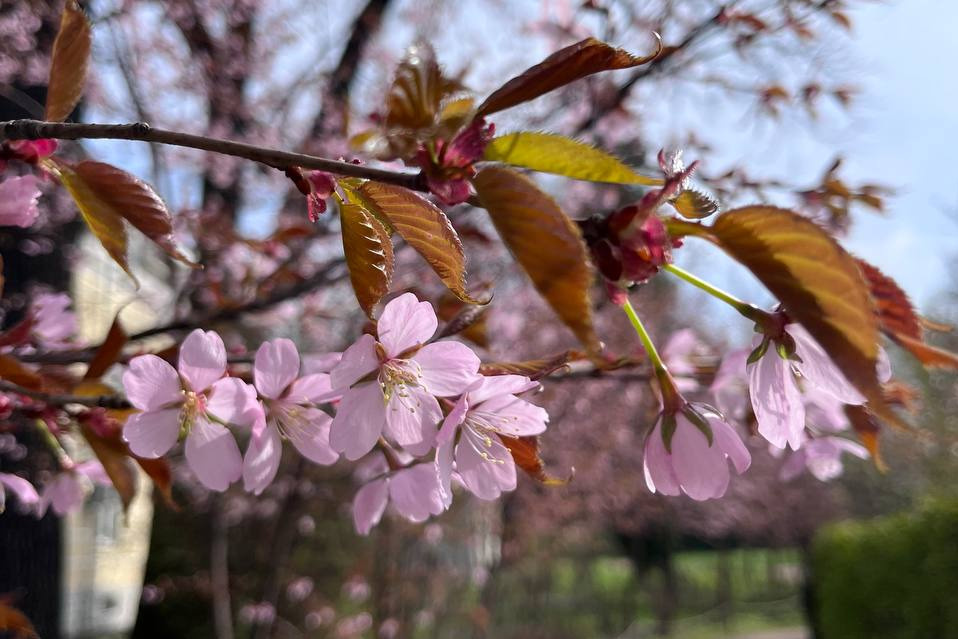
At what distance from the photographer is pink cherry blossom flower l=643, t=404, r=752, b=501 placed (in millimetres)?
576

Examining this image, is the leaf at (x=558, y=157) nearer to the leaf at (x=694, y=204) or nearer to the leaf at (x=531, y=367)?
→ the leaf at (x=694, y=204)

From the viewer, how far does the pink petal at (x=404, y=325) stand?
572 mm

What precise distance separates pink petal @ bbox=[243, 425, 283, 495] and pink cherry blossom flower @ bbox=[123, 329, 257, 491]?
0.02 m

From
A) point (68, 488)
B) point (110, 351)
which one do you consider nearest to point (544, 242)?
point (110, 351)

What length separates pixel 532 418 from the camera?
0.62 meters

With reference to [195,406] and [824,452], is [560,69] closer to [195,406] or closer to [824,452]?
[195,406]

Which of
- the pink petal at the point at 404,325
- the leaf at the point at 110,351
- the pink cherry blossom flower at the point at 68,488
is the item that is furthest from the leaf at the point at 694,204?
the pink cherry blossom flower at the point at 68,488

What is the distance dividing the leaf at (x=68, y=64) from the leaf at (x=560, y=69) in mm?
386

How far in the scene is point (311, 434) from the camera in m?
0.66

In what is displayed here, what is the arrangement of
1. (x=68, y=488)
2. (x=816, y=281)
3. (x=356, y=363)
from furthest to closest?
(x=68, y=488), (x=356, y=363), (x=816, y=281)

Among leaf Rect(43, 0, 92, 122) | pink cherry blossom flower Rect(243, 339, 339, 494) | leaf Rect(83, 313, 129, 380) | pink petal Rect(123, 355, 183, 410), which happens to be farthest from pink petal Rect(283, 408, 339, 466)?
leaf Rect(43, 0, 92, 122)

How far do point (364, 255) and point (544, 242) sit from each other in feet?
0.54

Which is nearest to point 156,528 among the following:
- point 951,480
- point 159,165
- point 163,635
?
point 163,635

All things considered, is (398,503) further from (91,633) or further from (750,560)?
(750,560)
